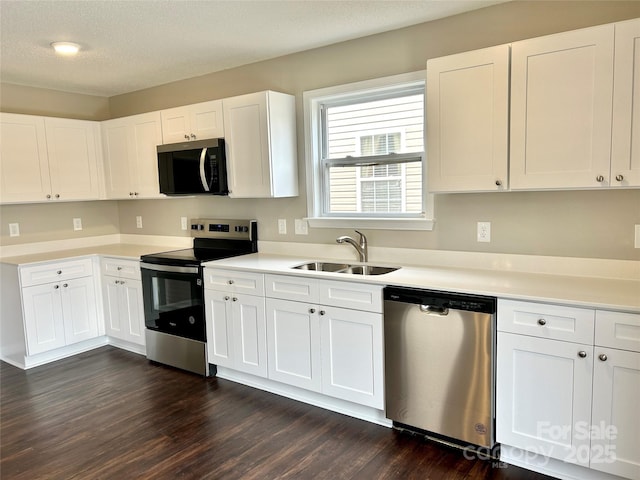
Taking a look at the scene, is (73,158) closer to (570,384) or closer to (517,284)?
(517,284)

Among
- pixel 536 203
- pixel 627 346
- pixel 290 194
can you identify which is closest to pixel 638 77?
pixel 536 203

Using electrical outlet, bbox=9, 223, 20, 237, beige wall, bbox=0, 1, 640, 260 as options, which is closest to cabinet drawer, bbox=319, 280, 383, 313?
beige wall, bbox=0, 1, 640, 260

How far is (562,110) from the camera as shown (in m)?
2.20

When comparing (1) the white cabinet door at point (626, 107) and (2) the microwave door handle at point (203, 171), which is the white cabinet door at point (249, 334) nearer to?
(2) the microwave door handle at point (203, 171)

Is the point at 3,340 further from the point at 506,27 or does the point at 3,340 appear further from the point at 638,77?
the point at 638,77

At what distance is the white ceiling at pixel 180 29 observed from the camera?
257cm

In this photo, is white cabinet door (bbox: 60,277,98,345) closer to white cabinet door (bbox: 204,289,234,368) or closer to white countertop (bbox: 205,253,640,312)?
white cabinet door (bbox: 204,289,234,368)

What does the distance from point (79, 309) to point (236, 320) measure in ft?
5.74

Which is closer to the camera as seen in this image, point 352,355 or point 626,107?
point 626,107

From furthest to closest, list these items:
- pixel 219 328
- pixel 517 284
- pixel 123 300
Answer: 1. pixel 123 300
2. pixel 219 328
3. pixel 517 284

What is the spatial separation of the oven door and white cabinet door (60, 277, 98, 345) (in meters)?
0.68

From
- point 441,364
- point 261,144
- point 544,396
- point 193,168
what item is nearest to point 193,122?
point 193,168

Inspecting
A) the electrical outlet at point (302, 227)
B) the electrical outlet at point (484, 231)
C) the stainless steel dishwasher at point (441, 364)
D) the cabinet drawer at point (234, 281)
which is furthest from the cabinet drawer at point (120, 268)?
the electrical outlet at point (484, 231)

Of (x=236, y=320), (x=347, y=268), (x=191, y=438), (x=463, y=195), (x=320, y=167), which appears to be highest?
(x=320, y=167)
